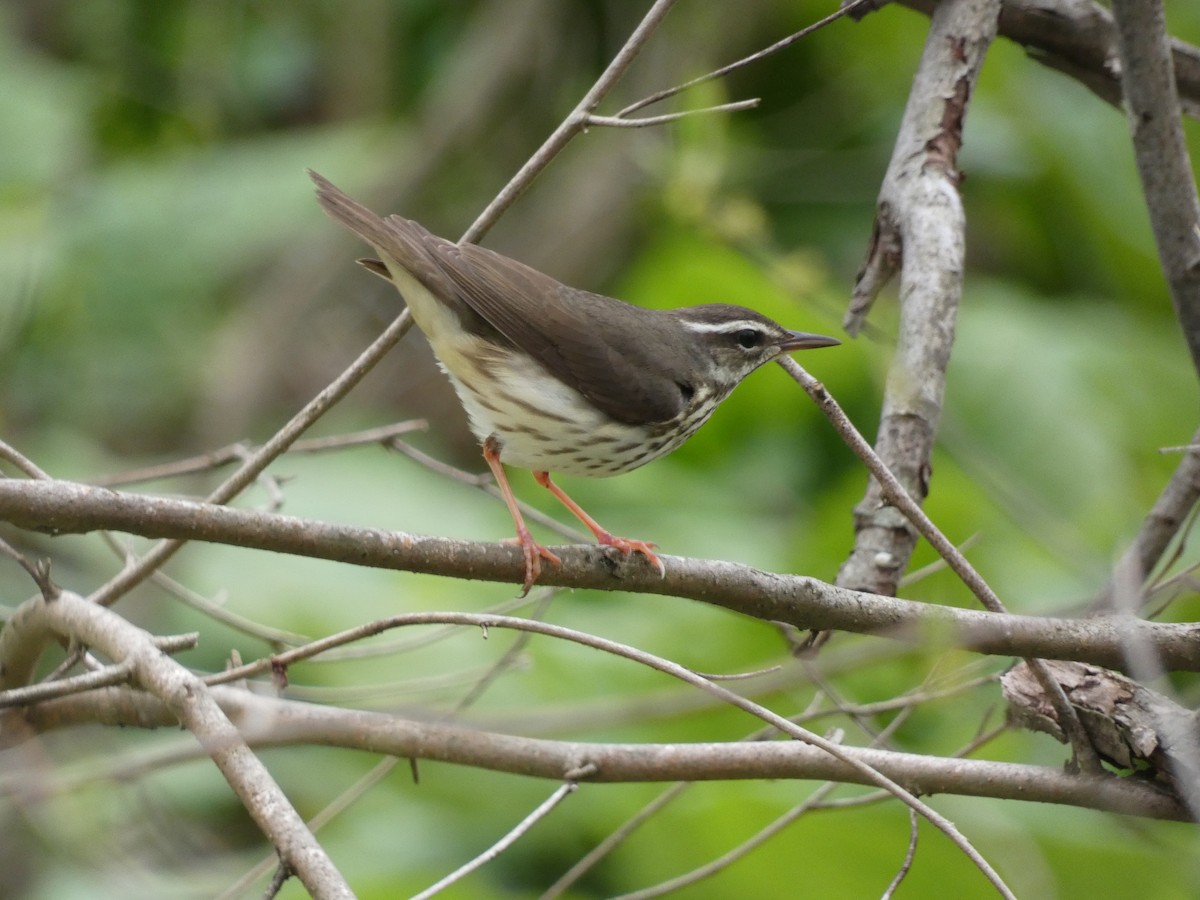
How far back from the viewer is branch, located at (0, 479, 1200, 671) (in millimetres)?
2182

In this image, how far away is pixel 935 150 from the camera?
327cm

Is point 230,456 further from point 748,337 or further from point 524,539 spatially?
point 748,337

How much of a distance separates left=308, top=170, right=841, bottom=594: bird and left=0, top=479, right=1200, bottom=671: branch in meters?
0.95

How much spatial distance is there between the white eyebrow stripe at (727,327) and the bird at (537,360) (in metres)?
0.13

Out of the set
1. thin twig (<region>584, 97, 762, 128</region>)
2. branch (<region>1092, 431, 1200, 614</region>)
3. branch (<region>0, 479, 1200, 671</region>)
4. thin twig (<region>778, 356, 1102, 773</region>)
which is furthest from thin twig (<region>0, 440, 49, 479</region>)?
branch (<region>1092, 431, 1200, 614</region>)

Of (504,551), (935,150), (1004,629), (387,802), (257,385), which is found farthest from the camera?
(257,385)

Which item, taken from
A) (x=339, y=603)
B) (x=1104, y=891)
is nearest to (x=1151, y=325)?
(x=1104, y=891)

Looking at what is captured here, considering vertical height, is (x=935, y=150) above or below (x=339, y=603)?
above

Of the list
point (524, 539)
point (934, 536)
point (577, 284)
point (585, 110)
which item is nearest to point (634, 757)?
point (524, 539)

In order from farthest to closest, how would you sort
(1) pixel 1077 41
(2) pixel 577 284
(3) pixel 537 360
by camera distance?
1. (2) pixel 577 284
2. (3) pixel 537 360
3. (1) pixel 1077 41

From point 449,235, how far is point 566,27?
70.8 inches

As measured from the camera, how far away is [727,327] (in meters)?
4.04

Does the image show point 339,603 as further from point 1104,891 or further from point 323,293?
point 323,293

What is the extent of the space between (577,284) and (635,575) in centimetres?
687
